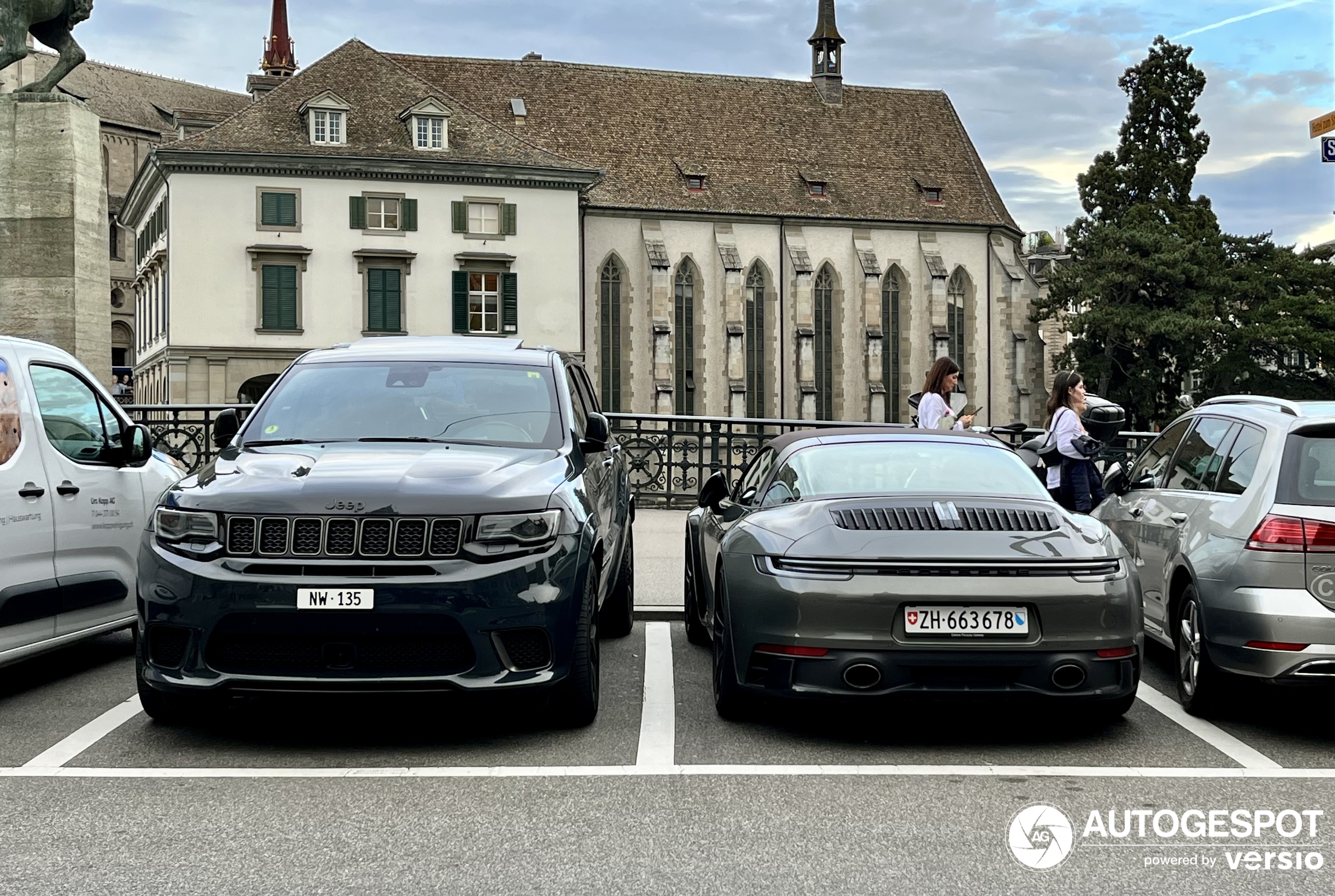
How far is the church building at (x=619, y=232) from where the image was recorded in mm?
52781

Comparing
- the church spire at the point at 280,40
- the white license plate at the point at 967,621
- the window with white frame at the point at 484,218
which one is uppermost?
the church spire at the point at 280,40

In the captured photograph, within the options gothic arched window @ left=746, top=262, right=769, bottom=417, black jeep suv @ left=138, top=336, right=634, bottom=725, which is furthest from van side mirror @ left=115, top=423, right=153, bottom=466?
gothic arched window @ left=746, top=262, right=769, bottom=417

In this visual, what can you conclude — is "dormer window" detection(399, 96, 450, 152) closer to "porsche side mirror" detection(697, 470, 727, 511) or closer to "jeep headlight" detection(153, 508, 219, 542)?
"porsche side mirror" detection(697, 470, 727, 511)

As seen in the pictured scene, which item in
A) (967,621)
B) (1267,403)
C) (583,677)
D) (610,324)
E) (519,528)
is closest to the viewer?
(967,621)

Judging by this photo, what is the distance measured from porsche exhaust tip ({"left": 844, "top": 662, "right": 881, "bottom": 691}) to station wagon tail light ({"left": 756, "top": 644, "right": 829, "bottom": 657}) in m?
0.12

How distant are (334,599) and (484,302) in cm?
5061

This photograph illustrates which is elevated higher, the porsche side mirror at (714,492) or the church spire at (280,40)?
the church spire at (280,40)

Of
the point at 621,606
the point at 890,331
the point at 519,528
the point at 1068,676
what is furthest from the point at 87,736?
the point at 890,331

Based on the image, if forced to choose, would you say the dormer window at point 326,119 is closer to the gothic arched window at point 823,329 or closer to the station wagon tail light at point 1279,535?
the gothic arched window at point 823,329

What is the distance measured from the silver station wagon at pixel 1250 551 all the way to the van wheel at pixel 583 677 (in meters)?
2.69

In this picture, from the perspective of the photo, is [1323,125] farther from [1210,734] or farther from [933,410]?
[1210,734]

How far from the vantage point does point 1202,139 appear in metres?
65.5

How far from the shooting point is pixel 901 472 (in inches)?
264

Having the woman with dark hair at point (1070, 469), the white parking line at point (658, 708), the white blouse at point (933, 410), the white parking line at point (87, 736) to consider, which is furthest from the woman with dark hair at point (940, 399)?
the white parking line at point (87, 736)
